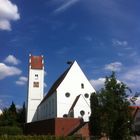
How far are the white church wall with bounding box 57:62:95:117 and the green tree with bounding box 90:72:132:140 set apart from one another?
2676 centimetres

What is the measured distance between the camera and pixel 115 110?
34688mm

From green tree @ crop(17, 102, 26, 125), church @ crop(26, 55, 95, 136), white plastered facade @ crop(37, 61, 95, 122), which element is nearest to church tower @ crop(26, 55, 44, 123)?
green tree @ crop(17, 102, 26, 125)

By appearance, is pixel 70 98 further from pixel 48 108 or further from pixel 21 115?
pixel 21 115

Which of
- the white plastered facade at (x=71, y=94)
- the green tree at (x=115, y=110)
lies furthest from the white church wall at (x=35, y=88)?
the green tree at (x=115, y=110)

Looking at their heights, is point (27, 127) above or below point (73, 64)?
below

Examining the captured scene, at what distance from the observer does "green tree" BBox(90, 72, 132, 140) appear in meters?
33.8

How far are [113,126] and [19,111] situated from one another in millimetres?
60576

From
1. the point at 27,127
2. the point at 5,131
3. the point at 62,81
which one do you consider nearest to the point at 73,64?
the point at 62,81

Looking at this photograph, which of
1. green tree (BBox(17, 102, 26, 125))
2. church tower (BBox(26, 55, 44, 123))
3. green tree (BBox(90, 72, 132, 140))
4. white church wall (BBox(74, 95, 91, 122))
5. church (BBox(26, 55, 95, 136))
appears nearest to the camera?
green tree (BBox(90, 72, 132, 140))

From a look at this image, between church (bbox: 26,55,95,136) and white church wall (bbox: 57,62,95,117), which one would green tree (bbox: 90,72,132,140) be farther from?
white church wall (bbox: 57,62,95,117)

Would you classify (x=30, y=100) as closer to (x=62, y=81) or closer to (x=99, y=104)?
(x=62, y=81)

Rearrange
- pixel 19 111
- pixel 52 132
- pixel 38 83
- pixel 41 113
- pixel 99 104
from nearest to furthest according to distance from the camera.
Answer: pixel 99 104 < pixel 52 132 < pixel 41 113 < pixel 38 83 < pixel 19 111

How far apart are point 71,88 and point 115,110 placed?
31.0 meters

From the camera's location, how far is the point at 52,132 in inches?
2103
